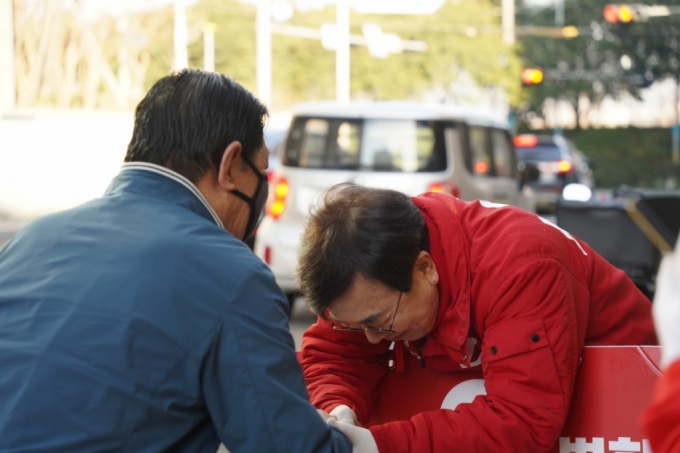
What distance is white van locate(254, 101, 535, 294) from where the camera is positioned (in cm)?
858

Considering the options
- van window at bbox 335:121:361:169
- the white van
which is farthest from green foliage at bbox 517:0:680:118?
van window at bbox 335:121:361:169

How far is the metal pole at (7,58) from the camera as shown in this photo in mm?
10076

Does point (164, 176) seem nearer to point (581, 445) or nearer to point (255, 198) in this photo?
point (255, 198)

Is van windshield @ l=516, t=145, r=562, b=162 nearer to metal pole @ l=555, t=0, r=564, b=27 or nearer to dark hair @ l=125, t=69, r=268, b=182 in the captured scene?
dark hair @ l=125, t=69, r=268, b=182

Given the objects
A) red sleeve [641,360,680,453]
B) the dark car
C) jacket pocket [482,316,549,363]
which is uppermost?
red sleeve [641,360,680,453]

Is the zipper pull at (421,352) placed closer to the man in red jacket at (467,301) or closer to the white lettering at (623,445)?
the man in red jacket at (467,301)

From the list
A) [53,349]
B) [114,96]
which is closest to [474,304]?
[53,349]

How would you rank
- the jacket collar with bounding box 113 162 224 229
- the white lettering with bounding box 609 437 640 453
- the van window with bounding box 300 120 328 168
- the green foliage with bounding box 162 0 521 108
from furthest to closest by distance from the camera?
the green foliage with bounding box 162 0 521 108 < the van window with bounding box 300 120 328 168 < the white lettering with bounding box 609 437 640 453 < the jacket collar with bounding box 113 162 224 229

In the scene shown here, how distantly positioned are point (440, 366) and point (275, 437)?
81cm

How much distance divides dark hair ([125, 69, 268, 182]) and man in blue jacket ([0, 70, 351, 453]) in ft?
0.39

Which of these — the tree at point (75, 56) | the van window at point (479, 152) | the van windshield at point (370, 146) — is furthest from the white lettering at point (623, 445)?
the tree at point (75, 56)

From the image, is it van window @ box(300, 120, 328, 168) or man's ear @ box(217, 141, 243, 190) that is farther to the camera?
van window @ box(300, 120, 328, 168)

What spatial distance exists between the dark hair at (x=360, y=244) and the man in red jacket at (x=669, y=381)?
46.0 inches

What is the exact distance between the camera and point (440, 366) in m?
2.60
